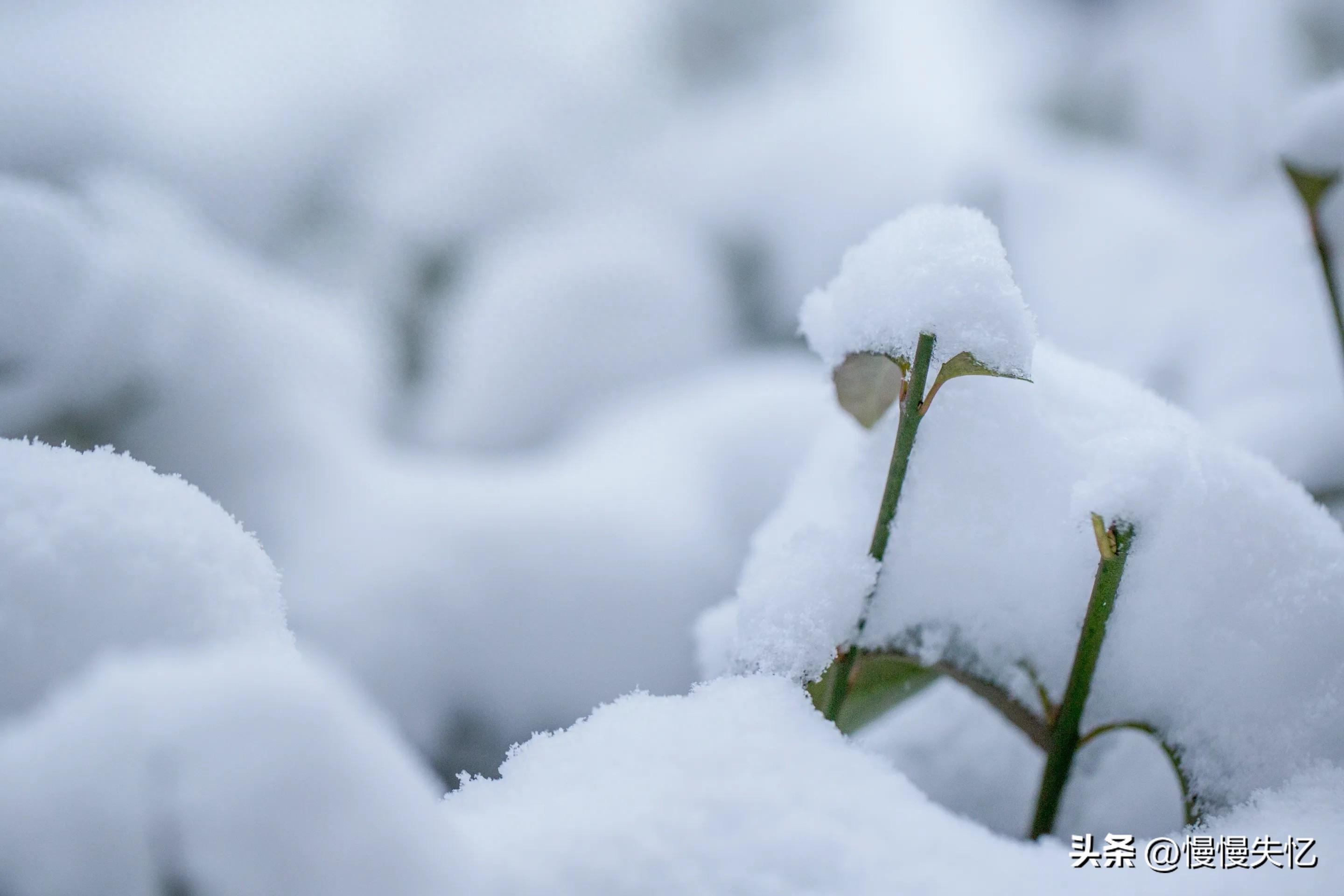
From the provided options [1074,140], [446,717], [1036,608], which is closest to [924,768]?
[1036,608]

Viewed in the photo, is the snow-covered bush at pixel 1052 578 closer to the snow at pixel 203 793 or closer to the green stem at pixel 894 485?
the green stem at pixel 894 485

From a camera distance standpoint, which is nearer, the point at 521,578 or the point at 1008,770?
the point at 1008,770

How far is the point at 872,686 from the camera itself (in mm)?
256

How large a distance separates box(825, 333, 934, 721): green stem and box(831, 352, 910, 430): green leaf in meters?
0.02

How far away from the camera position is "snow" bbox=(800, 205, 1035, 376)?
21cm

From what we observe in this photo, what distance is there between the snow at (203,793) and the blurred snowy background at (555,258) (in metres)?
0.05

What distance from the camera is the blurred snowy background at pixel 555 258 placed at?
417 millimetres

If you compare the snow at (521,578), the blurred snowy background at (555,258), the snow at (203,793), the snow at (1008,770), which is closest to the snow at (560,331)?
the blurred snowy background at (555,258)

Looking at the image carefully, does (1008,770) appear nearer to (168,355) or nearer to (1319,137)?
(1319,137)

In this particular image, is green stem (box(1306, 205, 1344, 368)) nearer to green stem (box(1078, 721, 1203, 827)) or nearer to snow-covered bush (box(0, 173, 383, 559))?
green stem (box(1078, 721, 1203, 827))

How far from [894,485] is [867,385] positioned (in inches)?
1.4

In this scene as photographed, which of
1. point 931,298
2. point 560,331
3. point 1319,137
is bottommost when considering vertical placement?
point 931,298

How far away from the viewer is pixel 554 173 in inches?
33.9

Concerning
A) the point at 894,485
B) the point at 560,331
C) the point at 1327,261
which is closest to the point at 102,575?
the point at 894,485
